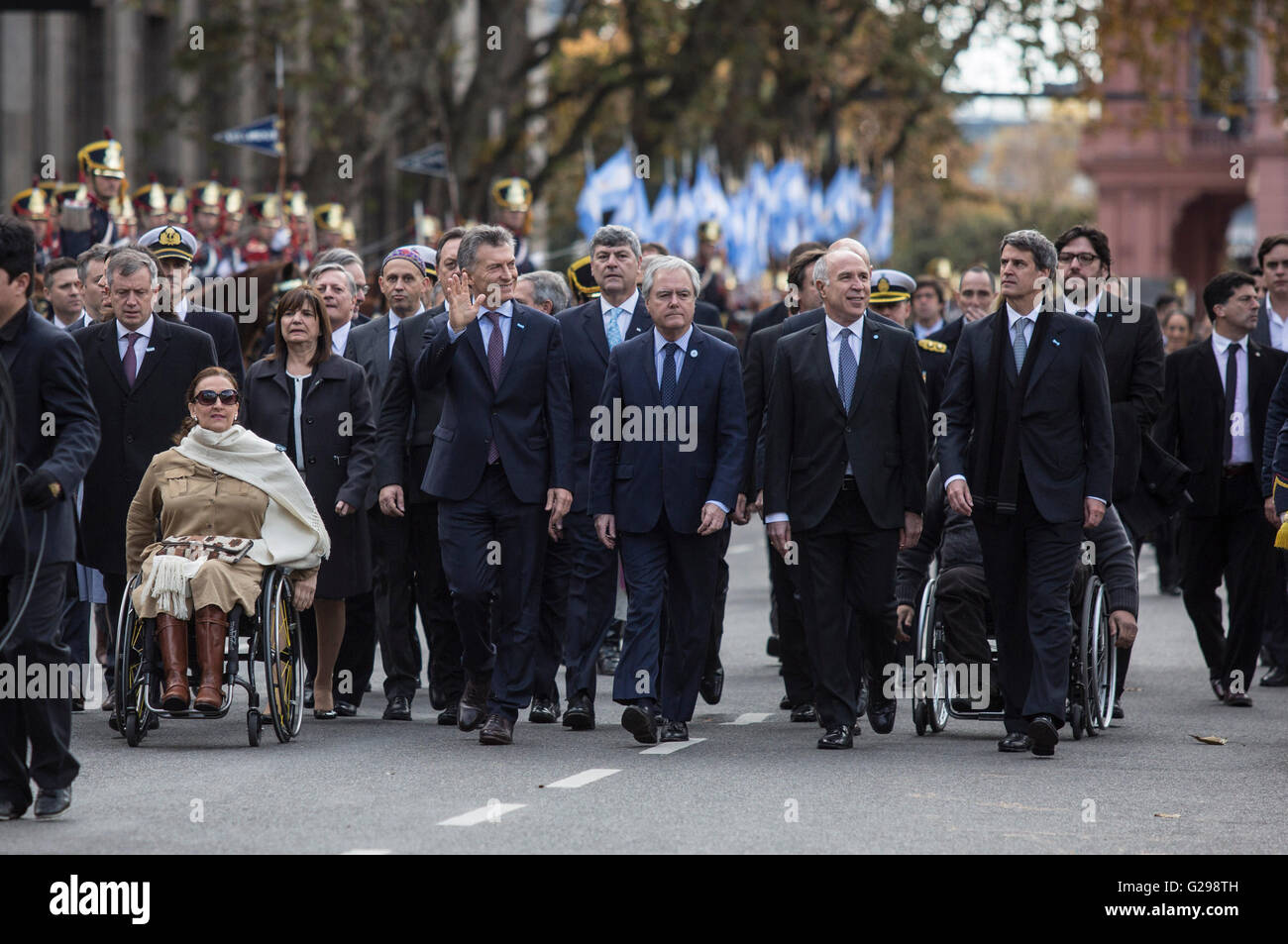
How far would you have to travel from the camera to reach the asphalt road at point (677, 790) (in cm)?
842

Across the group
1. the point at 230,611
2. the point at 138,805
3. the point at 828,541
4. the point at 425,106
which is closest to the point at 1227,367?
the point at 828,541

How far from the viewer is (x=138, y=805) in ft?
30.0

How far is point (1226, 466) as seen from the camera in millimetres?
13430

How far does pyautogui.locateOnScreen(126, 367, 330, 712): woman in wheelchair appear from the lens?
35.5ft

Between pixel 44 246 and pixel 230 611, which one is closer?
pixel 230 611

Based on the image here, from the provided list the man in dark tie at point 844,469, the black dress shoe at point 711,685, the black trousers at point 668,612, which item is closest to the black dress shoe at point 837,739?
the man in dark tie at point 844,469

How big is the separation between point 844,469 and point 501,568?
5.39ft

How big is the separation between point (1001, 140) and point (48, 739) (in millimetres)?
120666

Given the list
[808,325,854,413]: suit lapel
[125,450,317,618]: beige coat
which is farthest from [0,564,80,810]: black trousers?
[808,325,854,413]: suit lapel

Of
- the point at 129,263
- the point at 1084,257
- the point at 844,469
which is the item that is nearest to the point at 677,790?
the point at 844,469

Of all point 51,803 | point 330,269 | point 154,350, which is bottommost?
point 51,803

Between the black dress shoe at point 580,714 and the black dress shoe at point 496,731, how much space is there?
52 centimetres

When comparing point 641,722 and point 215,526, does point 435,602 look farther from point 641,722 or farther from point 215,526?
point 641,722

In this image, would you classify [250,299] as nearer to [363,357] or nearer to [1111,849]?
[363,357]
